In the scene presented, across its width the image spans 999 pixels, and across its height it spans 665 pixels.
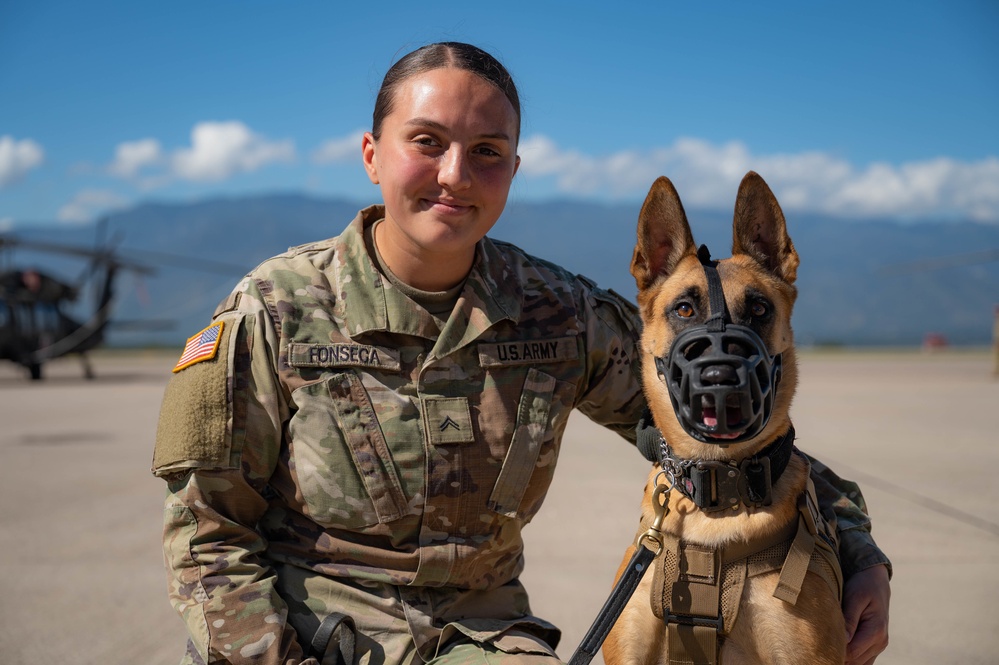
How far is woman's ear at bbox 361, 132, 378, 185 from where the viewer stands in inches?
93.0

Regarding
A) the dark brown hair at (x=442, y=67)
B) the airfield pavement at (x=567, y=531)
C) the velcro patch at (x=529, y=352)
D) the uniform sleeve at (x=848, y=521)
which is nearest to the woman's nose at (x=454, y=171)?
the dark brown hair at (x=442, y=67)

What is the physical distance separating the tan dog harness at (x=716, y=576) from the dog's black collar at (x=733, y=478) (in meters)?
0.10

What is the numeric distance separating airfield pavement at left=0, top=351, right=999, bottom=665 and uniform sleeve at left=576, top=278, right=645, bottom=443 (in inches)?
48.8

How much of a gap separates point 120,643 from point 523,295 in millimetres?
2273

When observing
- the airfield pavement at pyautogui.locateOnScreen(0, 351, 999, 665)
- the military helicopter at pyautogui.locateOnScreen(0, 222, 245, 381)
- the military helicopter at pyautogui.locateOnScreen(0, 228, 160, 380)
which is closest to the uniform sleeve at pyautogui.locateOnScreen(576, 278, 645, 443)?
the airfield pavement at pyautogui.locateOnScreen(0, 351, 999, 665)

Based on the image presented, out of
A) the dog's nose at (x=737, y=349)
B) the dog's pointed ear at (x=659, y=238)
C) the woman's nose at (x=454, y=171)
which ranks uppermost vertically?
the woman's nose at (x=454, y=171)

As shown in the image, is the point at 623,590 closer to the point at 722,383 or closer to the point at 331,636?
the point at 722,383

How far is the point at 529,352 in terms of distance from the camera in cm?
224

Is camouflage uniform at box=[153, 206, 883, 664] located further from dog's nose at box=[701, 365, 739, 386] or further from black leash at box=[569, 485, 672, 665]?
dog's nose at box=[701, 365, 739, 386]

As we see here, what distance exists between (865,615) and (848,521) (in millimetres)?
257

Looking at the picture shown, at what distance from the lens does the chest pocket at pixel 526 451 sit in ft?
7.06

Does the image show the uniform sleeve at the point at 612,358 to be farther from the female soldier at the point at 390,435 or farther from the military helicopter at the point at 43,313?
the military helicopter at the point at 43,313

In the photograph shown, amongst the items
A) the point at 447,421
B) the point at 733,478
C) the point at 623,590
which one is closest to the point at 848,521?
the point at 733,478

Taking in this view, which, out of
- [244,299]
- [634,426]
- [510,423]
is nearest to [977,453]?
[634,426]
